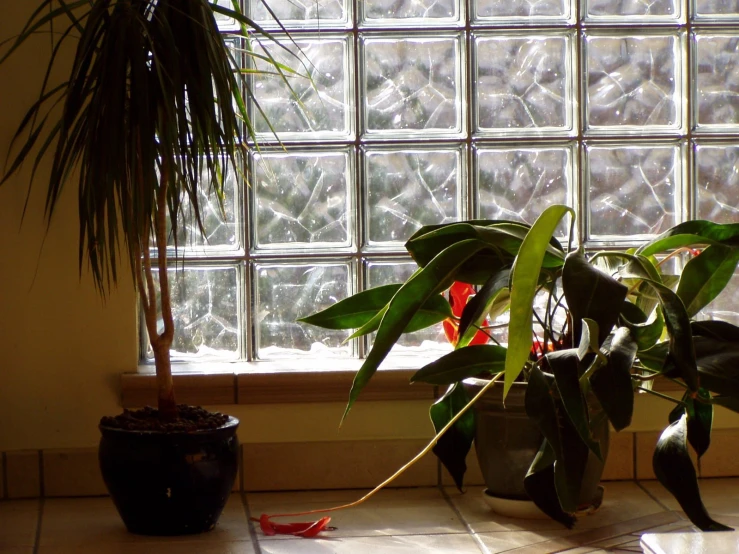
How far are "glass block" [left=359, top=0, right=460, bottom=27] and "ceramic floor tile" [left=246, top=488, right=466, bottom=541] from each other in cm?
108

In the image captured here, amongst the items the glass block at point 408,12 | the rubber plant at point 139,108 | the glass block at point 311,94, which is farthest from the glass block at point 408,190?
the rubber plant at point 139,108

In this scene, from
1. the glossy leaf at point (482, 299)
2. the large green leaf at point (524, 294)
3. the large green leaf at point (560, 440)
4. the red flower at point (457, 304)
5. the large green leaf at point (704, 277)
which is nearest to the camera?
the large green leaf at point (524, 294)

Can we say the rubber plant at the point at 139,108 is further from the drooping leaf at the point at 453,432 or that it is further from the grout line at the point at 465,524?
the grout line at the point at 465,524

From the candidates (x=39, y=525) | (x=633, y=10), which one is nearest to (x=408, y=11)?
(x=633, y=10)

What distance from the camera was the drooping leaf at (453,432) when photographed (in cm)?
183

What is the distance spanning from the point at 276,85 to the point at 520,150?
23.5 inches

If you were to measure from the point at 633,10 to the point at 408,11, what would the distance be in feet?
1.76

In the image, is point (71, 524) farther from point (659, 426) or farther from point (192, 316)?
point (659, 426)

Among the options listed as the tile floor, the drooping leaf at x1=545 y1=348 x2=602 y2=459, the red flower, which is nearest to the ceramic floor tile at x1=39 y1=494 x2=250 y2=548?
the tile floor

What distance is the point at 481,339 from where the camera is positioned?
197cm

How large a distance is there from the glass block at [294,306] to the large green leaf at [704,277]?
815 millimetres

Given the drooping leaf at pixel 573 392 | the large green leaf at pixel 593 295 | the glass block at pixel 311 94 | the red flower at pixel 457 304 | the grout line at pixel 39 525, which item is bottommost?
the grout line at pixel 39 525

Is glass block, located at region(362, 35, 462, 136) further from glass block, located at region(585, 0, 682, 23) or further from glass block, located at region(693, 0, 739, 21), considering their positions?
glass block, located at region(693, 0, 739, 21)

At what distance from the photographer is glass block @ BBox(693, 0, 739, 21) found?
2.25 meters
